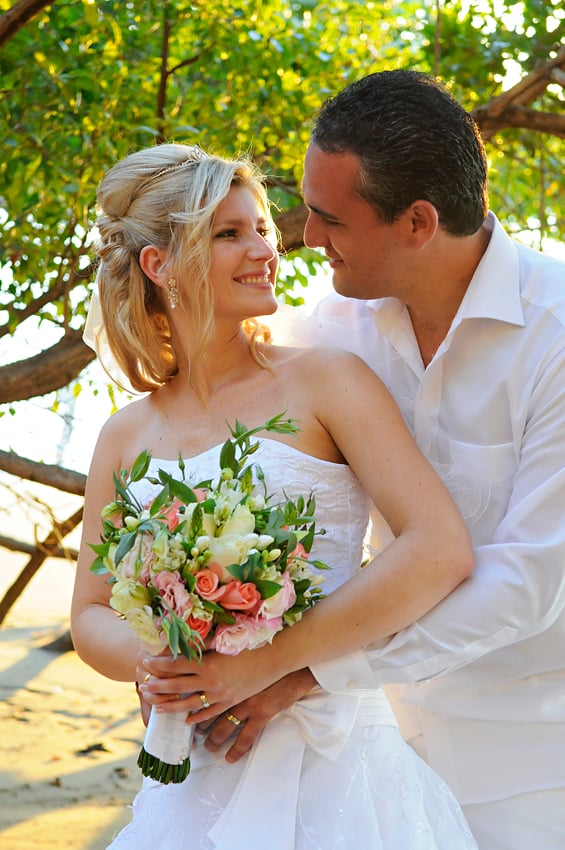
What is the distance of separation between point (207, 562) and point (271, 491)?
1.62 feet

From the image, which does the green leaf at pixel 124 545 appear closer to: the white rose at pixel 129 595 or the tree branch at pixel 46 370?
the white rose at pixel 129 595

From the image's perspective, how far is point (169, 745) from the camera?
2.28m

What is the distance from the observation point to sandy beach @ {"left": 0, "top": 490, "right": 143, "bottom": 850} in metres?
4.73

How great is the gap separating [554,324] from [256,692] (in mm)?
1062

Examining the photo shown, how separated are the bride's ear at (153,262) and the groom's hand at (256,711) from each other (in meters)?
1.10

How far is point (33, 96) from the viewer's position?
4.59 metres

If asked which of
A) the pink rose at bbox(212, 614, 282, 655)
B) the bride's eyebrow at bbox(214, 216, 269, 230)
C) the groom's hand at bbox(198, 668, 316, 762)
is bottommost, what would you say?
the groom's hand at bbox(198, 668, 316, 762)

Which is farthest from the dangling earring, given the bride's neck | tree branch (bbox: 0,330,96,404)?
tree branch (bbox: 0,330,96,404)

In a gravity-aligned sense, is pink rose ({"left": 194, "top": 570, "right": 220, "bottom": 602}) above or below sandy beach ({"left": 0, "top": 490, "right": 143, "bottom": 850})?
above

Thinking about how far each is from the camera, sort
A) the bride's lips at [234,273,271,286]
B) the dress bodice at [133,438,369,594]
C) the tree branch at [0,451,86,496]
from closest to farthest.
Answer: the dress bodice at [133,438,369,594], the bride's lips at [234,273,271,286], the tree branch at [0,451,86,496]

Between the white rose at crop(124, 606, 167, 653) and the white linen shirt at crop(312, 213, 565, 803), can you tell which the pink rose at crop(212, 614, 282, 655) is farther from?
the white linen shirt at crop(312, 213, 565, 803)

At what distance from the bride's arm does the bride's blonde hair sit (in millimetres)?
550

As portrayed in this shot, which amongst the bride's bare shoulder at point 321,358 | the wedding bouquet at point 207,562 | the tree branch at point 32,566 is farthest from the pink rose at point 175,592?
the tree branch at point 32,566

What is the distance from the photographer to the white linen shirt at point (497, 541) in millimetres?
2322
